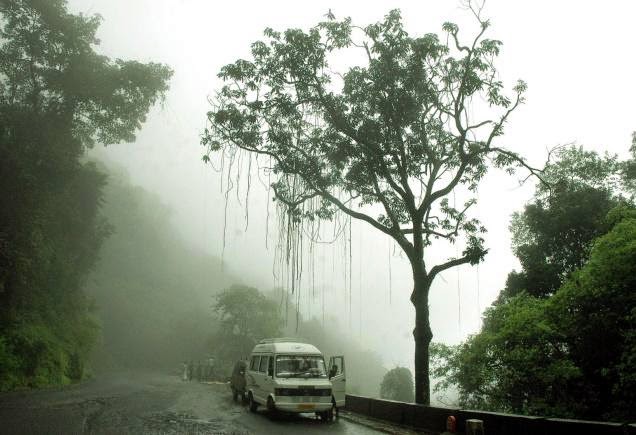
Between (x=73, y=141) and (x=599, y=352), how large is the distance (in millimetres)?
34122

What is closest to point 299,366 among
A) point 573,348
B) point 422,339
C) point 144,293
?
point 422,339

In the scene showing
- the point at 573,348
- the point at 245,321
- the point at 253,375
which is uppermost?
the point at 245,321

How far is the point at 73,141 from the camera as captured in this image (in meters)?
35.1

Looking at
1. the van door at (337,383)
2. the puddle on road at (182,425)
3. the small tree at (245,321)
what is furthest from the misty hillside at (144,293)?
the puddle on road at (182,425)

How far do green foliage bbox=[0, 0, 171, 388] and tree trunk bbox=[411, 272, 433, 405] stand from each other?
21.8 meters

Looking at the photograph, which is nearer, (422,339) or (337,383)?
(422,339)

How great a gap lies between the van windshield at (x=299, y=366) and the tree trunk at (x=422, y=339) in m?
2.98

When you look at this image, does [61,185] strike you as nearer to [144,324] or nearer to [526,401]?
[526,401]

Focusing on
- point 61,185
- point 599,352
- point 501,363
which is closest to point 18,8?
point 61,185

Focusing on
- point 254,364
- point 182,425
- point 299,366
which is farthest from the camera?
point 254,364

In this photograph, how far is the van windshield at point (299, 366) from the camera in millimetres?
15227

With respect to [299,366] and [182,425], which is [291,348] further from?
[182,425]

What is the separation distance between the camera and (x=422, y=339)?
14836mm

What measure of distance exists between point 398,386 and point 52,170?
52377 millimetres
